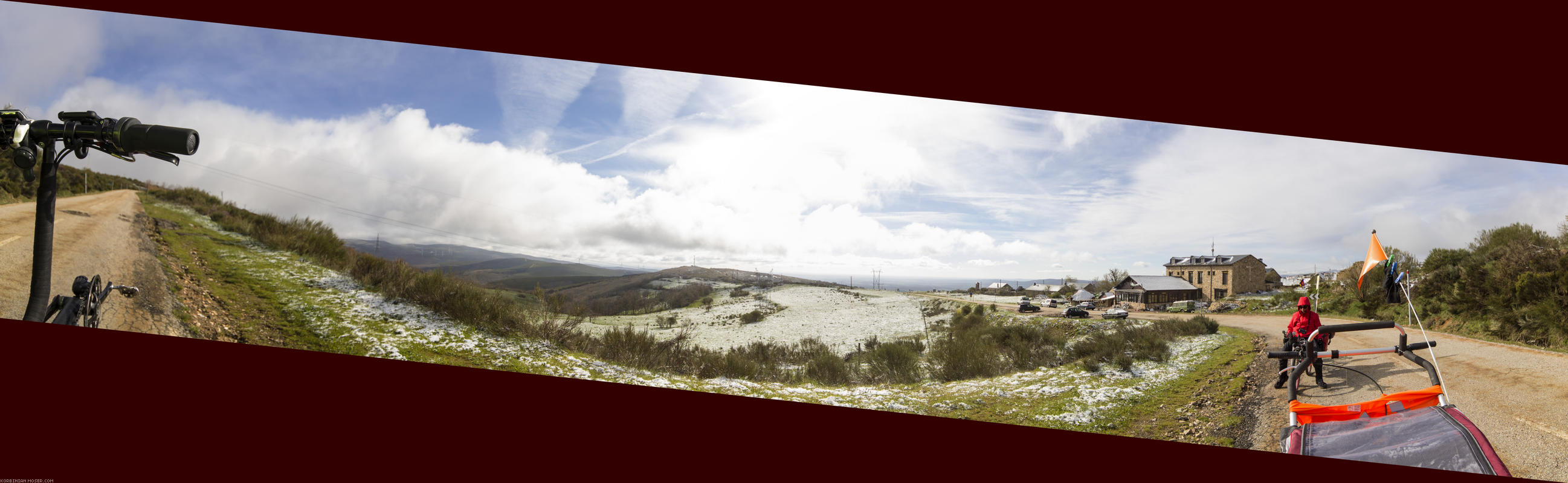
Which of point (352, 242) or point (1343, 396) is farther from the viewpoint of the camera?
point (352, 242)

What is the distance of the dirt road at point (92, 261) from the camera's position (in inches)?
131

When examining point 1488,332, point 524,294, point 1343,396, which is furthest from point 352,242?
point 1488,332

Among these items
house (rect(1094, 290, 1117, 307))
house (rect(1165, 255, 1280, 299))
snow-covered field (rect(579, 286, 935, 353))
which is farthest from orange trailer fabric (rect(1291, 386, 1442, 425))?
snow-covered field (rect(579, 286, 935, 353))

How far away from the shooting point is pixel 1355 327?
301cm

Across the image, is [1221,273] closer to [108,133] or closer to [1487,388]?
[1487,388]

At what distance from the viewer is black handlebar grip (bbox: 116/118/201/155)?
2686 mm

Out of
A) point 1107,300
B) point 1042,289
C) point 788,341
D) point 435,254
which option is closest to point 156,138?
point 435,254

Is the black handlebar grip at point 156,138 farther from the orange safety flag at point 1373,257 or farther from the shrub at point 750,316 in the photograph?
the orange safety flag at point 1373,257

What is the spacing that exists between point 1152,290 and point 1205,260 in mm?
334

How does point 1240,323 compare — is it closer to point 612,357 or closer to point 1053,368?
point 1053,368

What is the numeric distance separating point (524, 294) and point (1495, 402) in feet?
18.6

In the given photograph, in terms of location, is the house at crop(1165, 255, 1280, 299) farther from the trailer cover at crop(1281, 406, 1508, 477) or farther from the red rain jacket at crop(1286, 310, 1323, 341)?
the trailer cover at crop(1281, 406, 1508, 477)

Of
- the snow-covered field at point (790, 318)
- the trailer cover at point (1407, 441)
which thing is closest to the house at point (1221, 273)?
the trailer cover at point (1407, 441)

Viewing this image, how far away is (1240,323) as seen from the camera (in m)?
3.41
